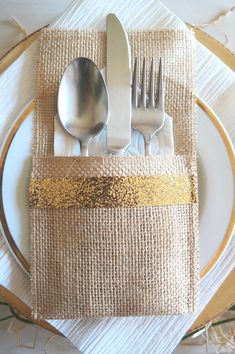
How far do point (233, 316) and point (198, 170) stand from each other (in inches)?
11.3

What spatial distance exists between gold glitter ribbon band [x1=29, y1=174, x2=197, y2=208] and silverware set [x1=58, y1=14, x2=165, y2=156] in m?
0.03

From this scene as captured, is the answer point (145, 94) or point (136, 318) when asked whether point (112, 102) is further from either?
point (136, 318)

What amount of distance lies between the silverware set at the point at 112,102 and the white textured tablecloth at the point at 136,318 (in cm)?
4

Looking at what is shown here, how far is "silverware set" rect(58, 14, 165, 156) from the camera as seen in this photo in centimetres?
40

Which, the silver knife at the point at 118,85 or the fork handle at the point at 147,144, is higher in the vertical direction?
the silver knife at the point at 118,85

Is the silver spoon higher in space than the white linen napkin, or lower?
higher

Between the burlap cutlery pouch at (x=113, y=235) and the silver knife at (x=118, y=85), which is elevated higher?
the silver knife at (x=118, y=85)

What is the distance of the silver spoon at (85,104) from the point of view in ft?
1.31

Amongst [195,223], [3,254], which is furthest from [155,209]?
[3,254]

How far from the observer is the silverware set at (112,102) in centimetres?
40

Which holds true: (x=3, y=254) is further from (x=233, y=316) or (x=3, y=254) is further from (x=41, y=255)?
(x=233, y=316)

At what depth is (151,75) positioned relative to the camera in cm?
41

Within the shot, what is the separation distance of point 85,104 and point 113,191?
9cm

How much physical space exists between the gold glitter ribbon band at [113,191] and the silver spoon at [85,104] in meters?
0.04
